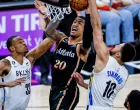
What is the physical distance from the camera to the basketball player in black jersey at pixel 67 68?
861 cm

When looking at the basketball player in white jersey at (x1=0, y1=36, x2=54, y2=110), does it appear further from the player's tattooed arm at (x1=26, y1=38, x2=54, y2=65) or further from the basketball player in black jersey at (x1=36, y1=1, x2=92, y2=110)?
the basketball player in black jersey at (x1=36, y1=1, x2=92, y2=110)

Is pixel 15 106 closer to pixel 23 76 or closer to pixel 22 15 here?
pixel 23 76

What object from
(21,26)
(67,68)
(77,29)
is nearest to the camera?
(67,68)

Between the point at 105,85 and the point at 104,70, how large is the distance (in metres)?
0.18

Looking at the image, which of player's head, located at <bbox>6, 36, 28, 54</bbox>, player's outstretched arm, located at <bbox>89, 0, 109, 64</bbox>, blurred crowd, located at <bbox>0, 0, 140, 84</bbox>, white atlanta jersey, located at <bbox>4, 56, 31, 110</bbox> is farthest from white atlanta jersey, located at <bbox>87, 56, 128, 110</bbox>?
blurred crowd, located at <bbox>0, 0, 140, 84</bbox>

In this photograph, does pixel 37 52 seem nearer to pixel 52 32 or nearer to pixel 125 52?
pixel 52 32

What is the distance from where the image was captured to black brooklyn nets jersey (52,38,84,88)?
339 inches

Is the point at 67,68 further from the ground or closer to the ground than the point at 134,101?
closer to the ground

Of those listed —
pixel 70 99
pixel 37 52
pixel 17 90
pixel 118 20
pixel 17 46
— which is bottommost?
pixel 70 99

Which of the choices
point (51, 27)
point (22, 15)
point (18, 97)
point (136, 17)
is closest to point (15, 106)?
point (18, 97)

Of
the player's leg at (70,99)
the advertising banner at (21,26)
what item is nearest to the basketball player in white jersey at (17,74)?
the player's leg at (70,99)

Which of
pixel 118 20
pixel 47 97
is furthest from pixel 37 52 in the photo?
→ pixel 118 20

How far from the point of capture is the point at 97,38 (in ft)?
23.8

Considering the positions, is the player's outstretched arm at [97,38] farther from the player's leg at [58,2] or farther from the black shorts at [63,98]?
the black shorts at [63,98]
